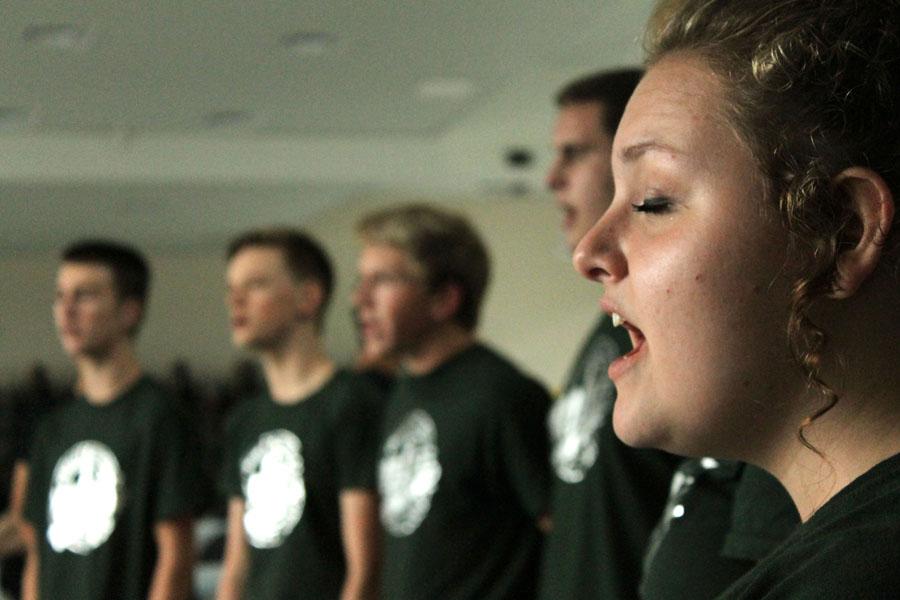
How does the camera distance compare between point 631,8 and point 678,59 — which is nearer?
point 678,59

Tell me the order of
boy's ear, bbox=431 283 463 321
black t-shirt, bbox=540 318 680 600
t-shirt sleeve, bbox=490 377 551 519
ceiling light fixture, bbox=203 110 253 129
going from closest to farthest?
black t-shirt, bbox=540 318 680 600, t-shirt sleeve, bbox=490 377 551 519, boy's ear, bbox=431 283 463 321, ceiling light fixture, bbox=203 110 253 129

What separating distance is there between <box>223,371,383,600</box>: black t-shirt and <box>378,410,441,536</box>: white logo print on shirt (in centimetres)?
30

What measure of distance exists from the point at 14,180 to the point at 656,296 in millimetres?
7397

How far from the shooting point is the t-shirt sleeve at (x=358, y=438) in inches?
125

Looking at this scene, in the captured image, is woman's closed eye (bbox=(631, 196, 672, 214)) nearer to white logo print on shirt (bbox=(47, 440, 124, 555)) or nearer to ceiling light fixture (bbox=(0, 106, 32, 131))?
white logo print on shirt (bbox=(47, 440, 124, 555))

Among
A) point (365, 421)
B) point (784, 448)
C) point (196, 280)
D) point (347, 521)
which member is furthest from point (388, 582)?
point (196, 280)

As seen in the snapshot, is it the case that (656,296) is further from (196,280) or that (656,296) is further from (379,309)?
(196,280)

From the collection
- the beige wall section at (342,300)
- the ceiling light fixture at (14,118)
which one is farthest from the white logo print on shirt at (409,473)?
the beige wall section at (342,300)

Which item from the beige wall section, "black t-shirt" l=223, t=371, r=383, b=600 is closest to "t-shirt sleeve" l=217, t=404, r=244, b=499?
"black t-shirt" l=223, t=371, r=383, b=600

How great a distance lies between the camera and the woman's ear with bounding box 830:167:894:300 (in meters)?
0.92

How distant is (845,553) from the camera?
2.67ft

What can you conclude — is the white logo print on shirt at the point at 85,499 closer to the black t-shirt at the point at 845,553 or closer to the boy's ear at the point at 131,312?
the boy's ear at the point at 131,312

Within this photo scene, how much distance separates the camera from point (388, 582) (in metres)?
2.79

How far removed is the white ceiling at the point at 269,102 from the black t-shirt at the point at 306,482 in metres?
2.07
